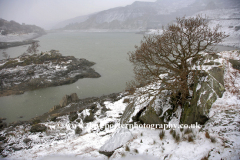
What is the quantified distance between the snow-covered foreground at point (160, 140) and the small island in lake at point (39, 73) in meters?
11.8

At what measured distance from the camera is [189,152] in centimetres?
386

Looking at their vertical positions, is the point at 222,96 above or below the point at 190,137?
above

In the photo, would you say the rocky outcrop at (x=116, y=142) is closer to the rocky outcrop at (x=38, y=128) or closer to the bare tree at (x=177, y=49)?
the bare tree at (x=177, y=49)

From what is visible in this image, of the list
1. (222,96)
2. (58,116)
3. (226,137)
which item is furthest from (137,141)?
(58,116)

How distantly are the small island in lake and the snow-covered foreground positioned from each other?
11.8 m

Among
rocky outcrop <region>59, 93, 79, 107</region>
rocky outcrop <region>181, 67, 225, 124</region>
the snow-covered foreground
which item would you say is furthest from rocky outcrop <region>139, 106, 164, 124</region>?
rocky outcrop <region>59, 93, 79, 107</region>

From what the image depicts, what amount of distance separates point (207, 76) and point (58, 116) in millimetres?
12066

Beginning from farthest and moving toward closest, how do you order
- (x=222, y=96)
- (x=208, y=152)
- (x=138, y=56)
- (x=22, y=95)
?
(x=22, y=95) → (x=138, y=56) → (x=222, y=96) → (x=208, y=152)

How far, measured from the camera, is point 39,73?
23.8m

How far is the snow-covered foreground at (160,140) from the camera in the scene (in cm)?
381

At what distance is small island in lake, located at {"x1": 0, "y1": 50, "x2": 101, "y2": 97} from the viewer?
2083cm

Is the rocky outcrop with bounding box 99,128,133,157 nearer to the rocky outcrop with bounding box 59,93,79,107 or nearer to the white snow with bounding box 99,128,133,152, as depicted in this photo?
the white snow with bounding box 99,128,133,152

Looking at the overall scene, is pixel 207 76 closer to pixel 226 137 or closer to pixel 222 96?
pixel 222 96

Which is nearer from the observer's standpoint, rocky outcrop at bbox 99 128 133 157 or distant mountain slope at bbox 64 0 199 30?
rocky outcrop at bbox 99 128 133 157
